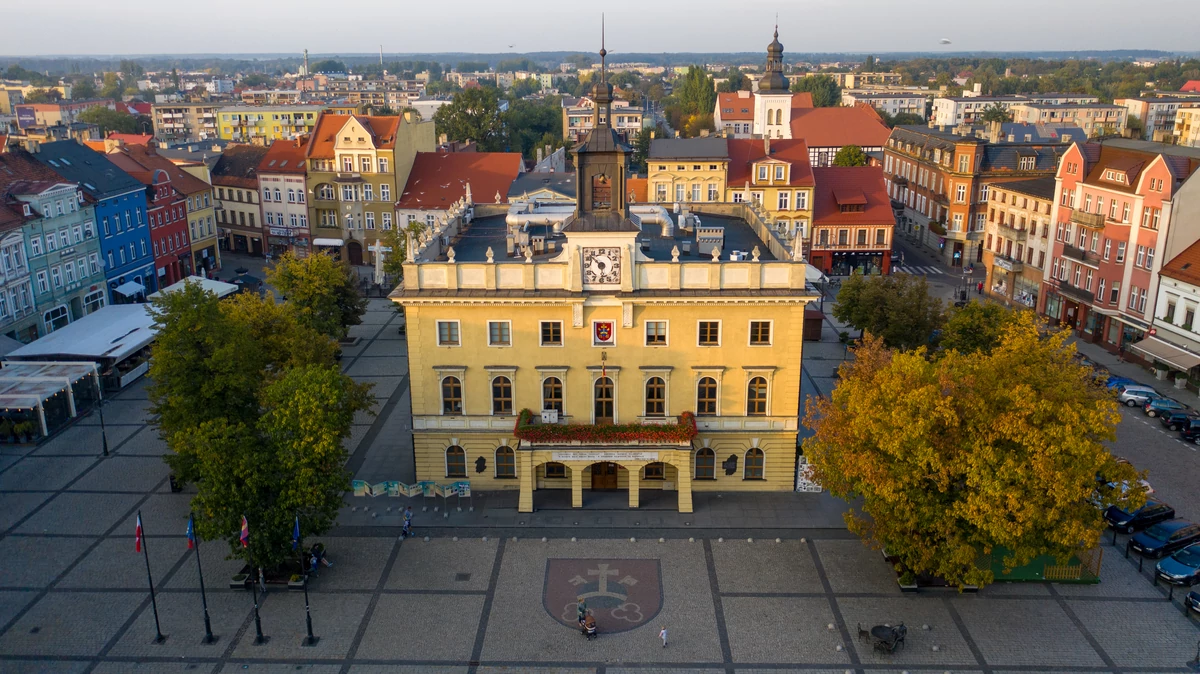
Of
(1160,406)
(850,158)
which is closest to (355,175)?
(850,158)

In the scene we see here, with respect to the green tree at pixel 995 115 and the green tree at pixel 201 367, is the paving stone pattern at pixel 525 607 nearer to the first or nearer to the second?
the green tree at pixel 201 367

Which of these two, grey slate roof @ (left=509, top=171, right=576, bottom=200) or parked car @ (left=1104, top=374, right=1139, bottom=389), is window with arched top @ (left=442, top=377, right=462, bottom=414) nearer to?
parked car @ (left=1104, top=374, right=1139, bottom=389)

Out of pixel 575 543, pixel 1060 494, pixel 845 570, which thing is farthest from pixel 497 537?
pixel 1060 494

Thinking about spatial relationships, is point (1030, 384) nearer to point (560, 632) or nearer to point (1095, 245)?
point (560, 632)

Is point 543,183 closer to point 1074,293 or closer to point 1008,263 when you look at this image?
point 1008,263

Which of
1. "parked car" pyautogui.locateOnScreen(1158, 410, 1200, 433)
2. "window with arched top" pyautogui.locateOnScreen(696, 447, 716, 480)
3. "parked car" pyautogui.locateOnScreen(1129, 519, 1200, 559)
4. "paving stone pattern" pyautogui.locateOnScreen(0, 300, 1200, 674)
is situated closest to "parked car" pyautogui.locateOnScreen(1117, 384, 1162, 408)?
"parked car" pyautogui.locateOnScreen(1158, 410, 1200, 433)

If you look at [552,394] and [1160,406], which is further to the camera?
[1160,406]
